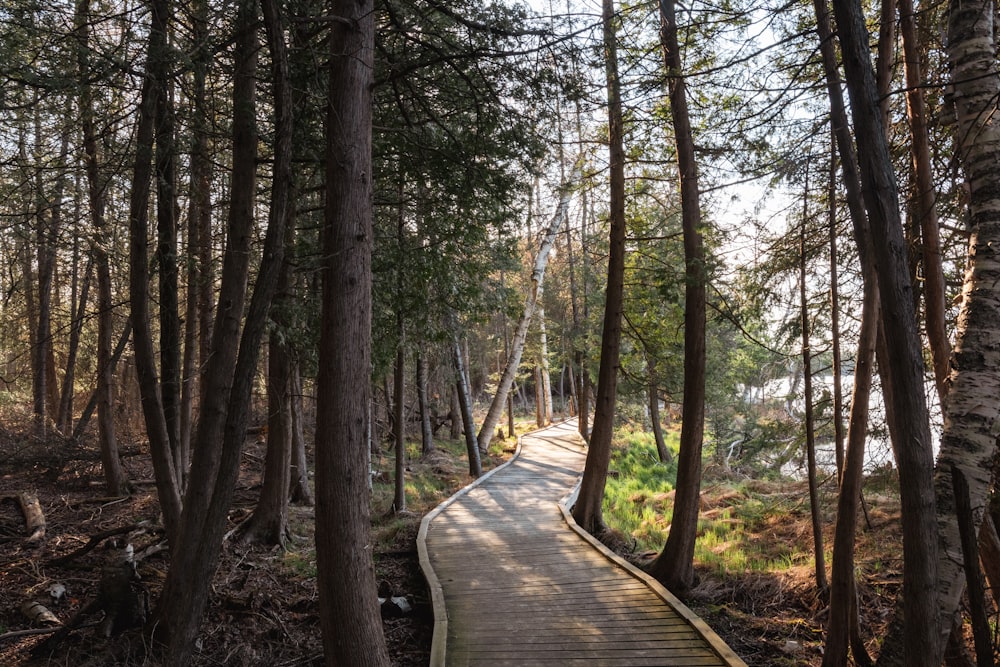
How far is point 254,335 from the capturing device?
465 centimetres

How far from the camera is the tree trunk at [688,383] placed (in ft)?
24.9

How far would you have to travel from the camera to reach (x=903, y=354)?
369 cm

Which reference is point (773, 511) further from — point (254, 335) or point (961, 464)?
point (254, 335)

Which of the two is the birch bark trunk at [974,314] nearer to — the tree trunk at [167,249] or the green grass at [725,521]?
the green grass at [725,521]

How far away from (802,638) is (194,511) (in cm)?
680

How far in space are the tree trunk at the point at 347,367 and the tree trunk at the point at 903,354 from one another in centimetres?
358

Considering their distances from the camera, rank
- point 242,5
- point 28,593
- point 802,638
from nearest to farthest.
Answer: point 242,5 < point 28,593 < point 802,638

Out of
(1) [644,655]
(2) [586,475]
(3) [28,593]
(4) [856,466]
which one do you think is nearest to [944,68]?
(4) [856,466]

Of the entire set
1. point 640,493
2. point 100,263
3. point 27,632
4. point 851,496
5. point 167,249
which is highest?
point 167,249

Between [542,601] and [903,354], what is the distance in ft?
13.9

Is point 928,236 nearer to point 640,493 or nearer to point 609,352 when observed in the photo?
point 609,352

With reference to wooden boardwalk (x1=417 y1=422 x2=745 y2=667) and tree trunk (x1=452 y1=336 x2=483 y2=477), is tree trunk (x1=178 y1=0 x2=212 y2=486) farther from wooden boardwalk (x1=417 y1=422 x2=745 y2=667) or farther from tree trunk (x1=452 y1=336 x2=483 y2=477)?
tree trunk (x1=452 y1=336 x2=483 y2=477)

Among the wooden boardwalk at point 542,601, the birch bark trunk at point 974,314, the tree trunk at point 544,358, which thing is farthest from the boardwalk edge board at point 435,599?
the tree trunk at point 544,358

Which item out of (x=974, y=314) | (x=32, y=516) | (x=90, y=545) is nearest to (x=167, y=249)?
(x=90, y=545)
